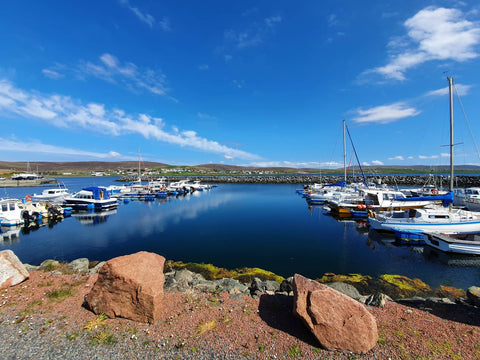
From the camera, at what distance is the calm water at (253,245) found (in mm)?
17141

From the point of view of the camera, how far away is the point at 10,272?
431 inches

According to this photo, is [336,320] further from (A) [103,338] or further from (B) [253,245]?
(B) [253,245]

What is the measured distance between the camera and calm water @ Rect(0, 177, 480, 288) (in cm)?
1714

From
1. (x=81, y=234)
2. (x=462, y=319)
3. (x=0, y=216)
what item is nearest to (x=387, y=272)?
(x=462, y=319)

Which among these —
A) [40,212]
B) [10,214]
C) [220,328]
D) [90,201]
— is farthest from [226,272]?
[90,201]

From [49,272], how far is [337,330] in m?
14.9

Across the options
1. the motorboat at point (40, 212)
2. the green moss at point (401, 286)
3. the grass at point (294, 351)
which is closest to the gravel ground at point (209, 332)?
the grass at point (294, 351)

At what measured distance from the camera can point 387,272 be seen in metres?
16.4

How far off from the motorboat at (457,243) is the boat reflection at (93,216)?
39.5m

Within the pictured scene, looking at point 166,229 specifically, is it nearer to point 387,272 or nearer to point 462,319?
point 387,272

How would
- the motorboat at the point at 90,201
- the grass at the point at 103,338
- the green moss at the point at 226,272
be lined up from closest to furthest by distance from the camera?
1. the grass at the point at 103,338
2. the green moss at the point at 226,272
3. the motorboat at the point at 90,201

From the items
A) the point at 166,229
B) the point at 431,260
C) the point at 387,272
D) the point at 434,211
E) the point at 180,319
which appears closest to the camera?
the point at 180,319

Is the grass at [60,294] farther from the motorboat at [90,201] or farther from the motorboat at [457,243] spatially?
the motorboat at [90,201]

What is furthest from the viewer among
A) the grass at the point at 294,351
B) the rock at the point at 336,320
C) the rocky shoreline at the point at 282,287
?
the rocky shoreline at the point at 282,287
